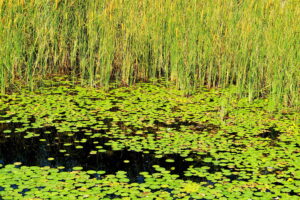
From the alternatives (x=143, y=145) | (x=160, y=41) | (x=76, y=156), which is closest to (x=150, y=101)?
(x=160, y=41)

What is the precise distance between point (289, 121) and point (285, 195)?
2060mm

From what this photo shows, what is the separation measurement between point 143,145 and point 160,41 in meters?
2.74

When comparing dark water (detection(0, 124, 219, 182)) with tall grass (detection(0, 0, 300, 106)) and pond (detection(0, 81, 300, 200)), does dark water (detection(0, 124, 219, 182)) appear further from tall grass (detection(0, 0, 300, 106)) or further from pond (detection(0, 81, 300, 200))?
tall grass (detection(0, 0, 300, 106))

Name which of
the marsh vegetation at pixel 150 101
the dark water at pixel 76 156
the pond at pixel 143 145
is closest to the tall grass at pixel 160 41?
the marsh vegetation at pixel 150 101

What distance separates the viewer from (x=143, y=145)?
5.23 m

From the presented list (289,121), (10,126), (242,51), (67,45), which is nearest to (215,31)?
(242,51)

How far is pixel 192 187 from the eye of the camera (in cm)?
423

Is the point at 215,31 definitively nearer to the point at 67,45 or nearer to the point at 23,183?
the point at 67,45

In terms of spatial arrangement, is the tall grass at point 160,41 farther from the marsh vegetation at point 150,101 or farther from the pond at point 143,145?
the pond at point 143,145

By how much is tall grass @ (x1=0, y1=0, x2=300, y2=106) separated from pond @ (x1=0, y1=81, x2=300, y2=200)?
0.38 meters

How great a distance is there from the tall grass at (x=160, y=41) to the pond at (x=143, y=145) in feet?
1.24

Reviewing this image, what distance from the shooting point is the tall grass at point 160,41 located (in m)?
6.58

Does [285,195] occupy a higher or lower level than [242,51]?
lower

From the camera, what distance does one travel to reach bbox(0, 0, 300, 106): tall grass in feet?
21.6
